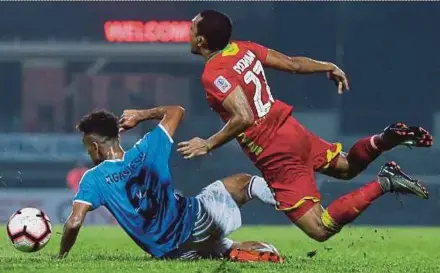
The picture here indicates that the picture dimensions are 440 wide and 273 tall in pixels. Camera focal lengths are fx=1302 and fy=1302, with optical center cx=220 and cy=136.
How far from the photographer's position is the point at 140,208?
25.0 feet

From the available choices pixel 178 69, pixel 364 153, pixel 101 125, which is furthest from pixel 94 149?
pixel 178 69

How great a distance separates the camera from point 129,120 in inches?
309

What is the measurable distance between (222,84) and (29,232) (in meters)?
1.54

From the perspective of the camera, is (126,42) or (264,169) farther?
(126,42)

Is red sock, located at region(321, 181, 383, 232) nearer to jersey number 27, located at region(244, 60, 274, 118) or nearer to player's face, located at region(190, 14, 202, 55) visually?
jersey number 27, located at region(244, 60, 274, 118)

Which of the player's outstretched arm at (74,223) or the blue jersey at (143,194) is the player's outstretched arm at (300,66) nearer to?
the blue jersey at (143,194)

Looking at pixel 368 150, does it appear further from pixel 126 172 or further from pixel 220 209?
pixel 126 172

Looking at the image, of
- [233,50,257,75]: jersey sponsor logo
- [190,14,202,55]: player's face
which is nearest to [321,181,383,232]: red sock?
[233,50,257,75]: jersey sponsor logo

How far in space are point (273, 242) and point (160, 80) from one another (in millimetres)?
3914

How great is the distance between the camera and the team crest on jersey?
7559 mm

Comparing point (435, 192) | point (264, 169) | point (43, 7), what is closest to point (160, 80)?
point (43, 7)

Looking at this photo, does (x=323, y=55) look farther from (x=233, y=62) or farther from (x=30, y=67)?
(x=233, y=62)

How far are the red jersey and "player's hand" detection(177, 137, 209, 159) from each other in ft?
1.88

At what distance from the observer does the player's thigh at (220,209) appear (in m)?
7.86
